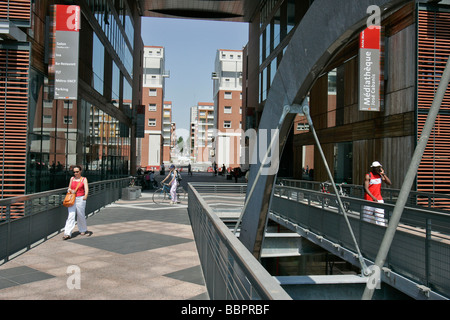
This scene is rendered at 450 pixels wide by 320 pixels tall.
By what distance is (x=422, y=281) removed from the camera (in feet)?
21.1

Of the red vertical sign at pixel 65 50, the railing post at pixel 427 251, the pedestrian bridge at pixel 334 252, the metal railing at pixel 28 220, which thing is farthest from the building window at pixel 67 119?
the railing post at pixel 427 251

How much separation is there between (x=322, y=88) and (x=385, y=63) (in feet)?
25.5

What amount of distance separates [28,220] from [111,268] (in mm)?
2707

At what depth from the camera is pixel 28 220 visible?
8.51m

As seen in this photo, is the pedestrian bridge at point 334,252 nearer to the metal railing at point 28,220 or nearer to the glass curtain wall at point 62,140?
the metal railing at point 28,220

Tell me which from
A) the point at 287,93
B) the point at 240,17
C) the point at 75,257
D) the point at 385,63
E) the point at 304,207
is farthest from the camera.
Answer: the point at 240,17

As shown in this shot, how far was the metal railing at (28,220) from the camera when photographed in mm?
7434

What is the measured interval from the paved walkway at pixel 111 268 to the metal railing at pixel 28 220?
21 cm

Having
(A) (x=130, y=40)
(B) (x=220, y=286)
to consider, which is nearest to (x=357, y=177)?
(B) (x=220, y=286)

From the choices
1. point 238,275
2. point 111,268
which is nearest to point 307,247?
point 111,268

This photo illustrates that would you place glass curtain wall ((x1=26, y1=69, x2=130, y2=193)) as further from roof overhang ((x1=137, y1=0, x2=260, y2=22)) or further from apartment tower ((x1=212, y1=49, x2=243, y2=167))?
apartment tower ((x1=212, y1=49, x2=243, y2=167))

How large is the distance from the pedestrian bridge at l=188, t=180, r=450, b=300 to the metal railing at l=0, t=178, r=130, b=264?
11.6 feet

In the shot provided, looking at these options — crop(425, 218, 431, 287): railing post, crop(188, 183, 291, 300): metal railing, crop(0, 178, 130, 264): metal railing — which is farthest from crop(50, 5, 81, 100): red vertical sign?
crop(425, 218, 431, 287): railing post

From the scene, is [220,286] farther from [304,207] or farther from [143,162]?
[143,162]
